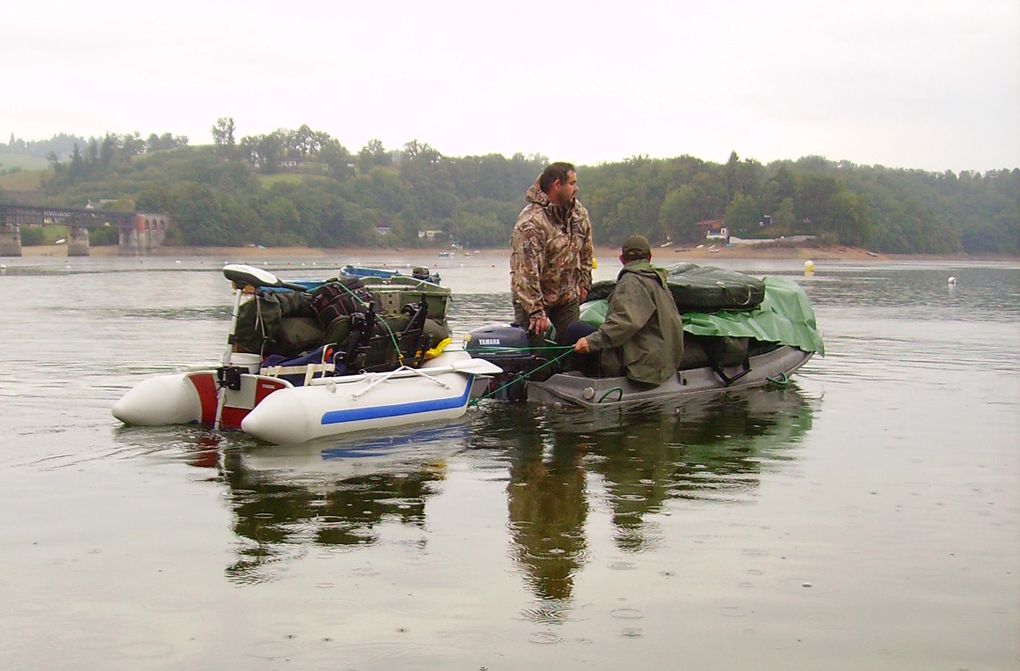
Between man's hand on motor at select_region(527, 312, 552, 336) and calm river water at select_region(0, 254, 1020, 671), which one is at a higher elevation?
man's hand on motor at select_region(527, 312, 552, 336)

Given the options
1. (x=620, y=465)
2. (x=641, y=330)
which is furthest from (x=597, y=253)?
(x=620, y=465)

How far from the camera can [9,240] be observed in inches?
5748

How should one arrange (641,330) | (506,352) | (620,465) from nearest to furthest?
(620,465) → (641,330) → (506,352)

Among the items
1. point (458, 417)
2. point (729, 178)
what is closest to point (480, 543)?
point (458, 417)

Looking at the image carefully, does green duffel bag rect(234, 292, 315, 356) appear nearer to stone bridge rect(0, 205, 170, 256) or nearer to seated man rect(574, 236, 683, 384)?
seated man rect(574, 236, 683, 384)

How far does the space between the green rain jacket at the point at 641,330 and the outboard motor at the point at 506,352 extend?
2.46ft

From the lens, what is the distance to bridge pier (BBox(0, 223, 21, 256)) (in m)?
145

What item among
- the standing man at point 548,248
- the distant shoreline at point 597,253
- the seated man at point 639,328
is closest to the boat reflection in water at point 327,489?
the standing man at point 548,248

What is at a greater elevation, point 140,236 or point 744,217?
point 744,217

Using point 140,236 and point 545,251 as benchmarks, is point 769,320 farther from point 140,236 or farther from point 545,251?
point 140,236

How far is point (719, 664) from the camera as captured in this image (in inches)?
196

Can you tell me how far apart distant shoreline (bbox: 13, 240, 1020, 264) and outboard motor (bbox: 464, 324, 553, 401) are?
11986cm

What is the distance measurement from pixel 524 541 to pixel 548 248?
16.9 feet

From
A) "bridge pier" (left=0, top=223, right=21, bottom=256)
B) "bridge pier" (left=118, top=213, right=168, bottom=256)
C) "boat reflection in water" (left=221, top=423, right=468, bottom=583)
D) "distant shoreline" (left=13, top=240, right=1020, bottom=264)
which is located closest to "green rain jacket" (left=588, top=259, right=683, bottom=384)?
"boat reflection in water" (left=221, top=423, right=468, bottom=583)
